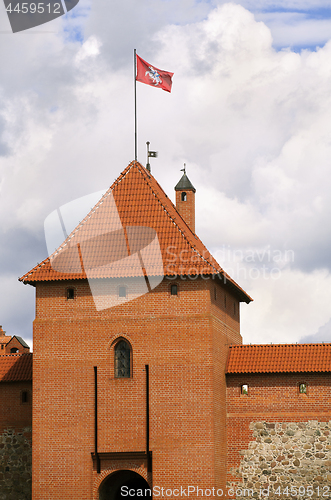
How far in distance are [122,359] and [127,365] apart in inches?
10.2

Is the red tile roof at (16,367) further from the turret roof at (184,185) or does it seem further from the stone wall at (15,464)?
the turret roof at (184,185)

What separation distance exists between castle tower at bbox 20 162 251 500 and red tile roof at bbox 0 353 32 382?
3.03 meters

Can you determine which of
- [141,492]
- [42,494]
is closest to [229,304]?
[141,492]

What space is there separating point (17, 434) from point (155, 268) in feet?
26.4

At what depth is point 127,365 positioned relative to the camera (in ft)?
89.1

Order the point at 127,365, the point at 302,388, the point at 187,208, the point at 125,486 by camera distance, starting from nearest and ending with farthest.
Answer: the point at 127,365 < the point at 302,388 < the point at 125,486 < the point at 187,208

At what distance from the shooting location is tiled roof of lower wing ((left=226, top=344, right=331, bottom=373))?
93.1 ft

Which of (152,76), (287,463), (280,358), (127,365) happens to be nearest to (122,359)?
(127,365)

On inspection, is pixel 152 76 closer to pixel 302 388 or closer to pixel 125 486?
pixel 302 388

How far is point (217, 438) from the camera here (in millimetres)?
27016

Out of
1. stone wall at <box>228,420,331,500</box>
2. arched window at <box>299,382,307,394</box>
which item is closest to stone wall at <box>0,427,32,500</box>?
stone wall at <box>228,420,331,500</box>

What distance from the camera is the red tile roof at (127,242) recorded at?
27.4 m

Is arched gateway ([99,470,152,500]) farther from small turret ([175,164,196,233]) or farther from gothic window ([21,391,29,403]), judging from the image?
small turret ([175,164,196,233])

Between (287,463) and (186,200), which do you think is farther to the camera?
(186,200)
